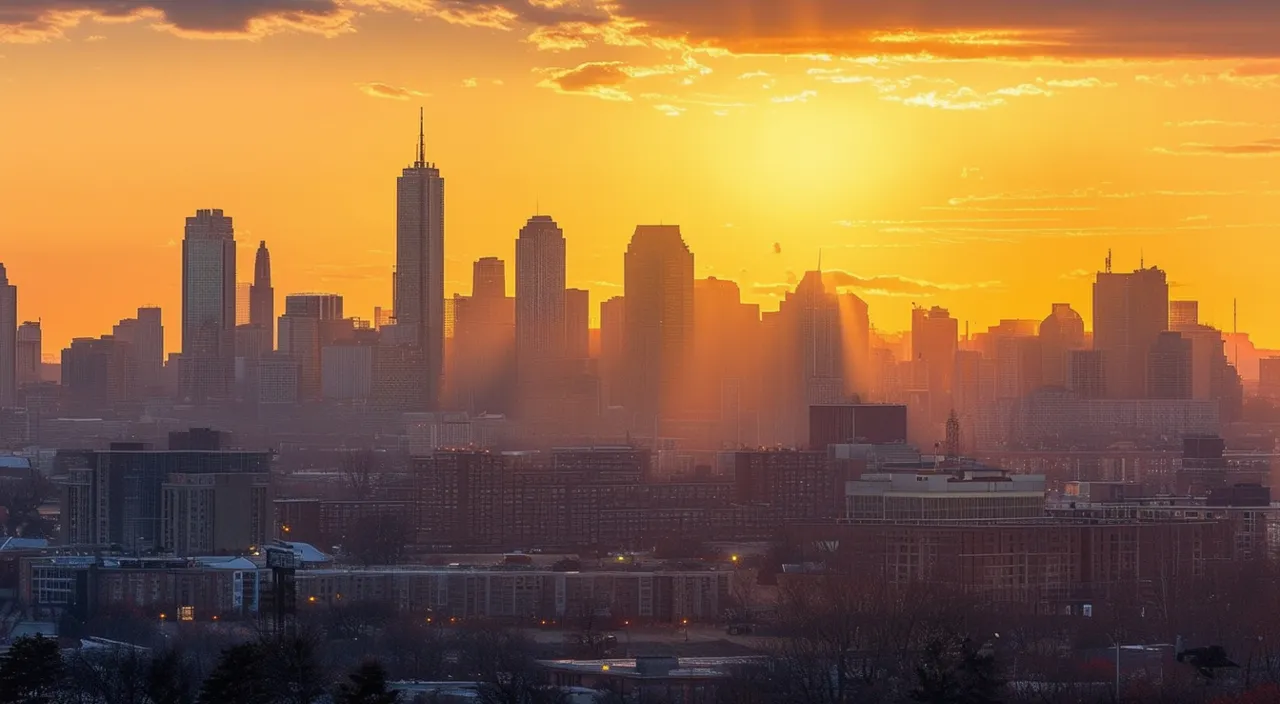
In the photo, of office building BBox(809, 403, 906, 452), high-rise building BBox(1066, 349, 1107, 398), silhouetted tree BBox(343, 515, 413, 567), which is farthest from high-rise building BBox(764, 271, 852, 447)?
silhouetted tree BBox(343, 515, 413, 567)

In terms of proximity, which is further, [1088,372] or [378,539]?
[1088,372]

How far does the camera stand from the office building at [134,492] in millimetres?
74250

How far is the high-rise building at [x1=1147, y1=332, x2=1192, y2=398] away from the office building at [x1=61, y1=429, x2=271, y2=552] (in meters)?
58.2

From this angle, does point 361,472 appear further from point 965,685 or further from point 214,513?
point 965,685

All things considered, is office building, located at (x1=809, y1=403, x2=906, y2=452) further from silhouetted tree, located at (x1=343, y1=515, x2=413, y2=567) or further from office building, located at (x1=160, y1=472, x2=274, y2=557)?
office building, located at (x1=160, y1=472, x2=274, y2=557)

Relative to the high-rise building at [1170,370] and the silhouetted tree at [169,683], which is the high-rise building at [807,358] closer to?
the high-rise building at [1170,370]

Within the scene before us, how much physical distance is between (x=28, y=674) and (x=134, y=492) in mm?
43260

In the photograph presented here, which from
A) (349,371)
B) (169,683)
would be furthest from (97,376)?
(169,683)

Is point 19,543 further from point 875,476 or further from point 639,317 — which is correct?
point 639,317

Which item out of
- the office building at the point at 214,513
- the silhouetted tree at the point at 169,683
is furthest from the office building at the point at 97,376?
the silhouetted tree at the point at 169,683

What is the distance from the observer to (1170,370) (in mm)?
129125

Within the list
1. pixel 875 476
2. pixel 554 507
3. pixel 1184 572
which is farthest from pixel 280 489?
pixel 1184 572

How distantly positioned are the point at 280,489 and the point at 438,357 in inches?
1754

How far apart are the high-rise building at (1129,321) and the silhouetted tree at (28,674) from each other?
98278mm
